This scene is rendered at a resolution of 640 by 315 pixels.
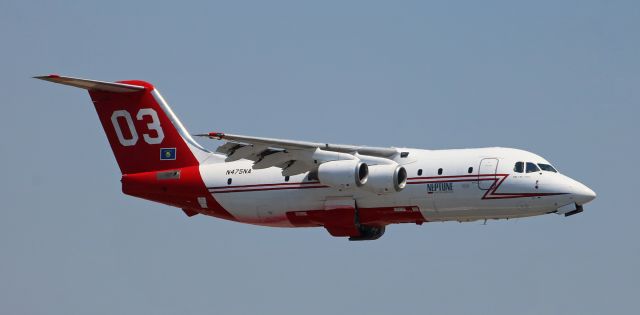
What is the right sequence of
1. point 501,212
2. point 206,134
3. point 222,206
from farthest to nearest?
1. point 222,206
2. point 501,212
3. point 206,134

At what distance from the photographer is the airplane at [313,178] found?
85.8 ft

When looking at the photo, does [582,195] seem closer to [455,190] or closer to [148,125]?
[455,190]

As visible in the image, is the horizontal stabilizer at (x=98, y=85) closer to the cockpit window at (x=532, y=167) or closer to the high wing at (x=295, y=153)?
the high wing at (x=295, y=153)

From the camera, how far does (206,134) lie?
2456 cm

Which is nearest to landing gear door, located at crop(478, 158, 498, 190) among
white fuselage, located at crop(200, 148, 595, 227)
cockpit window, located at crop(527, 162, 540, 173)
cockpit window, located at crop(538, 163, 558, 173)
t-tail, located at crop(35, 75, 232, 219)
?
white fuselage, located at crop(200, 148, 595, 227)

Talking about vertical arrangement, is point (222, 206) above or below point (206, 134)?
below

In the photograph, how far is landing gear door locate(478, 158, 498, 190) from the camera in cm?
2617

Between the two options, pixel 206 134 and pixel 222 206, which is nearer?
pixel 206 134

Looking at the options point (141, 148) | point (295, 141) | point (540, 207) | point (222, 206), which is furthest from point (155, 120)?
point (540, 207)

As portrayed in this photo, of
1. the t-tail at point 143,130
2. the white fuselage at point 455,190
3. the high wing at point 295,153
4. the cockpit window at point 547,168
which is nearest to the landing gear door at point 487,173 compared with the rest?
the white fuselage at point 455,190

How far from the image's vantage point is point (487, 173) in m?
26.2

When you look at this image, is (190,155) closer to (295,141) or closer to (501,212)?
(295,141)

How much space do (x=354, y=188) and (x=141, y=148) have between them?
5.26m

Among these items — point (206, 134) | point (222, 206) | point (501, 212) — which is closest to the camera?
point (206, 134)
